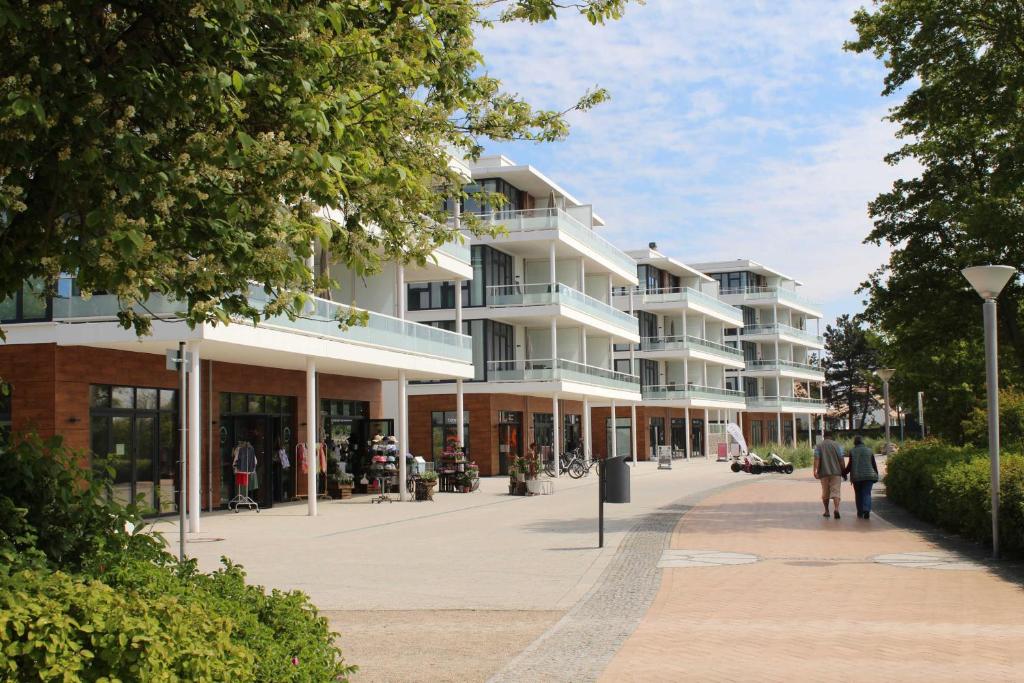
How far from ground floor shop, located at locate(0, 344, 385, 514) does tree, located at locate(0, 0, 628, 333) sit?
1093cm

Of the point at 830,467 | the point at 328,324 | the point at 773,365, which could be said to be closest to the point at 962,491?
the point at 830,467

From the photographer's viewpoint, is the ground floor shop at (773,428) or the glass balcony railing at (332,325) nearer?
the glass balcony railing at (332,325)

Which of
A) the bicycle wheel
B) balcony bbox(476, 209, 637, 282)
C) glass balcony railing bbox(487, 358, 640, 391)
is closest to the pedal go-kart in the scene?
the bicycle wheel

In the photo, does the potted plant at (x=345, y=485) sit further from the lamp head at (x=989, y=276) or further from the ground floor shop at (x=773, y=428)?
the ground floor shop at (x=773, y=428)

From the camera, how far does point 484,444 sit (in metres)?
44.8

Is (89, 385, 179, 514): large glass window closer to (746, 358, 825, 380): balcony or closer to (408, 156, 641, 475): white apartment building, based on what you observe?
(408, 156, 641, 475): white apartment building

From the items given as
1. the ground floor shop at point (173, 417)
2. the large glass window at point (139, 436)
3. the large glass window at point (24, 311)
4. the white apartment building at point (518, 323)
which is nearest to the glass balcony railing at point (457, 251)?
the ground floor shop at point (173, 417)

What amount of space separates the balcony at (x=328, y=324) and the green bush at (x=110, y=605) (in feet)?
25.1

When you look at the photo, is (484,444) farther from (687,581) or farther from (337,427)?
(687,581)

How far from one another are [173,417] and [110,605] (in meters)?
19.7

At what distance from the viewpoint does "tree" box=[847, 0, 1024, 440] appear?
1909 centimetres

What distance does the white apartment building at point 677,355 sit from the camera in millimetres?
67375

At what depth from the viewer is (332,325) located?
24609 millimetres

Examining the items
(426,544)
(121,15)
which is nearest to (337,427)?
(426,544)
